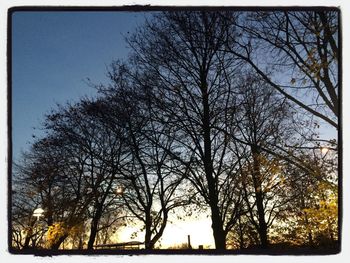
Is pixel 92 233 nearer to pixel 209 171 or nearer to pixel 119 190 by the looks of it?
pixel 119 190

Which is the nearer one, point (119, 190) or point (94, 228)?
point (94, 228)

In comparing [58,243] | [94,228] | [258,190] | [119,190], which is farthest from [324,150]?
[58,243]

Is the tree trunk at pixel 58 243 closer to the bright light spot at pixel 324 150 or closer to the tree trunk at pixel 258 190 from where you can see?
the tree trunk at pixel 258 190

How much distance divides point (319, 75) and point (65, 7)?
180 cm

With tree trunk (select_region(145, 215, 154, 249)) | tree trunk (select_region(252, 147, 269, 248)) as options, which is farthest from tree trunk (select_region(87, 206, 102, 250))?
tree trunk (select_region(252, 147, 269, 248))

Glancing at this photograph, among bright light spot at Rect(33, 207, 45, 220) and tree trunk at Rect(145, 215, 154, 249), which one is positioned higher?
bright light spot at Rect(33, 207, 45, 220)

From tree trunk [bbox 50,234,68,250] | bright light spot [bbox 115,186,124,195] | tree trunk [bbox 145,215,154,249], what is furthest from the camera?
bright light spot [bbox 115,186,124,195]

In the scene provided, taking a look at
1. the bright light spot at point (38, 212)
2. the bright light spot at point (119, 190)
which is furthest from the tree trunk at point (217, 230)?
Result: the bright light spot at point (38, 212)

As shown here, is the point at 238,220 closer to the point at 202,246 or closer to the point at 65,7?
the point at 202,246

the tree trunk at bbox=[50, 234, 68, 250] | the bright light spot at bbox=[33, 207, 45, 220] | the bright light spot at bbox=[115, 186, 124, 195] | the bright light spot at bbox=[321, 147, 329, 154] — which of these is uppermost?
the bright light spot at bbox=[321, 147, 329, 154]

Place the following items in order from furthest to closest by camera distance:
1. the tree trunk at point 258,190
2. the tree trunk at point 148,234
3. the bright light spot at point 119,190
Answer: the tree trunk at point 258,190 < the bright light spot at point 119,190 < the tree trunk at point 148,234

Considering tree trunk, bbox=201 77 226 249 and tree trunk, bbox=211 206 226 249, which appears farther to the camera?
tree trunk, bbox=201 77 226 249

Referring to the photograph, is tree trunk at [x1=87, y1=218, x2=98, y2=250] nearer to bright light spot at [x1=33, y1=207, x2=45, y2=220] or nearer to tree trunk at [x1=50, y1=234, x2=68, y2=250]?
tree trunk at [x1=50, y1=234, x2=68, y2=250]
